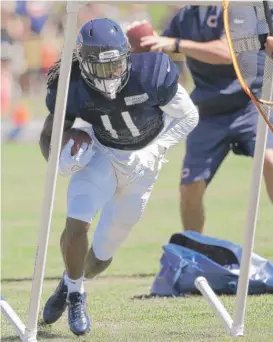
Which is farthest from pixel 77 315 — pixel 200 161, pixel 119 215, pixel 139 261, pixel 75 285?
pixel 139 261

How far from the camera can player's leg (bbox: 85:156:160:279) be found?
6680mm

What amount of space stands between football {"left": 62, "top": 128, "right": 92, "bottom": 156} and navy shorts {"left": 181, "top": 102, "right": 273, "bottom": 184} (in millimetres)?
2684

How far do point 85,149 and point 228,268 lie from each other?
2.07 m

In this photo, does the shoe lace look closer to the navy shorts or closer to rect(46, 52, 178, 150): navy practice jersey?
rect(46, 52, 178, 150): navy practice jersey

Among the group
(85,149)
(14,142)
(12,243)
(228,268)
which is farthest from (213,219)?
(14,142)

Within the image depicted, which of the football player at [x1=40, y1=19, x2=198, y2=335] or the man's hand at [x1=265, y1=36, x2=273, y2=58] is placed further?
the football player at [x1=40, y1=19, x2=198, y2=335]

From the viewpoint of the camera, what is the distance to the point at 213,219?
12.2m

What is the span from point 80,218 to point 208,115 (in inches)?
116

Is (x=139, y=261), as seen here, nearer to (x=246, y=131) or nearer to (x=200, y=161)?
(x=200, y=161)

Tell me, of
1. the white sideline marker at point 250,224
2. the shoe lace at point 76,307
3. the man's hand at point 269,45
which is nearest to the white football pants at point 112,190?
the shoe lace at point 76,307

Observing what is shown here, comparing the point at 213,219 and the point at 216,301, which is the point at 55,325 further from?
the point at 213,219

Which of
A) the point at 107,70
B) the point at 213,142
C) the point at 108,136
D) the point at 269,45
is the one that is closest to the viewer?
the point at 269,45

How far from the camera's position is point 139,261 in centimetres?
996

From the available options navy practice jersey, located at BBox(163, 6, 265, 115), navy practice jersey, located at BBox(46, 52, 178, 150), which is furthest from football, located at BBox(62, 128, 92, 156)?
navy practice jersey, located at BBox(163, 6, 265, 115)
